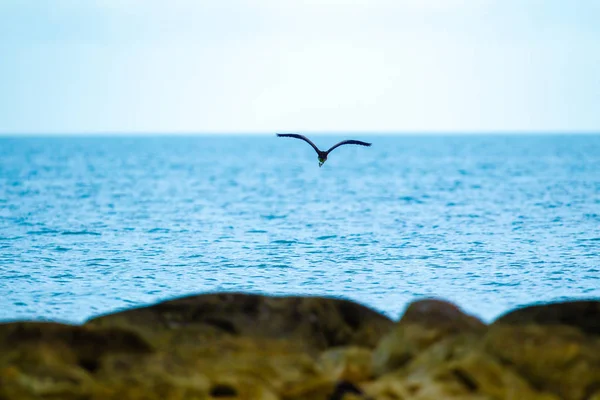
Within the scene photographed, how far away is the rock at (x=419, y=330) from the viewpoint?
8.50m

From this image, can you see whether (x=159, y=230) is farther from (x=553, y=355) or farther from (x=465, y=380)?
(x=553, y=355)

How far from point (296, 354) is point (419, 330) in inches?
55.0

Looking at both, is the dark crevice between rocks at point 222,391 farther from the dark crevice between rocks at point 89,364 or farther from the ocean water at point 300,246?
the ocean water at point 300,246

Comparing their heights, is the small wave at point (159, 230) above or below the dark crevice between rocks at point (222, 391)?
below

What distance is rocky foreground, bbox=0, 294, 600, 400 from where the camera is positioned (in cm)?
748

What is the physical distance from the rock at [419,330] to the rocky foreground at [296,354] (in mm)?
14

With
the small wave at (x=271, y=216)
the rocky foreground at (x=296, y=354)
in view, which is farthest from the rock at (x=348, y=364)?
the small wave at (x=271, y=216)

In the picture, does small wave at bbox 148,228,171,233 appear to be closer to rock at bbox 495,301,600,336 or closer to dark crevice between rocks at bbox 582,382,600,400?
rock at bbox 495,301,600,336

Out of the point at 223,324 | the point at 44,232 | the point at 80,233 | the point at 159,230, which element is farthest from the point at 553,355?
the point at 44,232

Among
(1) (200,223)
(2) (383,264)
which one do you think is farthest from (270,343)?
(1) (200,223)

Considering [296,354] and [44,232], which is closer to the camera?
[296,354]

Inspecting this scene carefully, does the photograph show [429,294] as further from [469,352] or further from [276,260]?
[469,352]

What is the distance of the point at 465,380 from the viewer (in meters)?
7.73

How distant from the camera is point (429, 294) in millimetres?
18266
